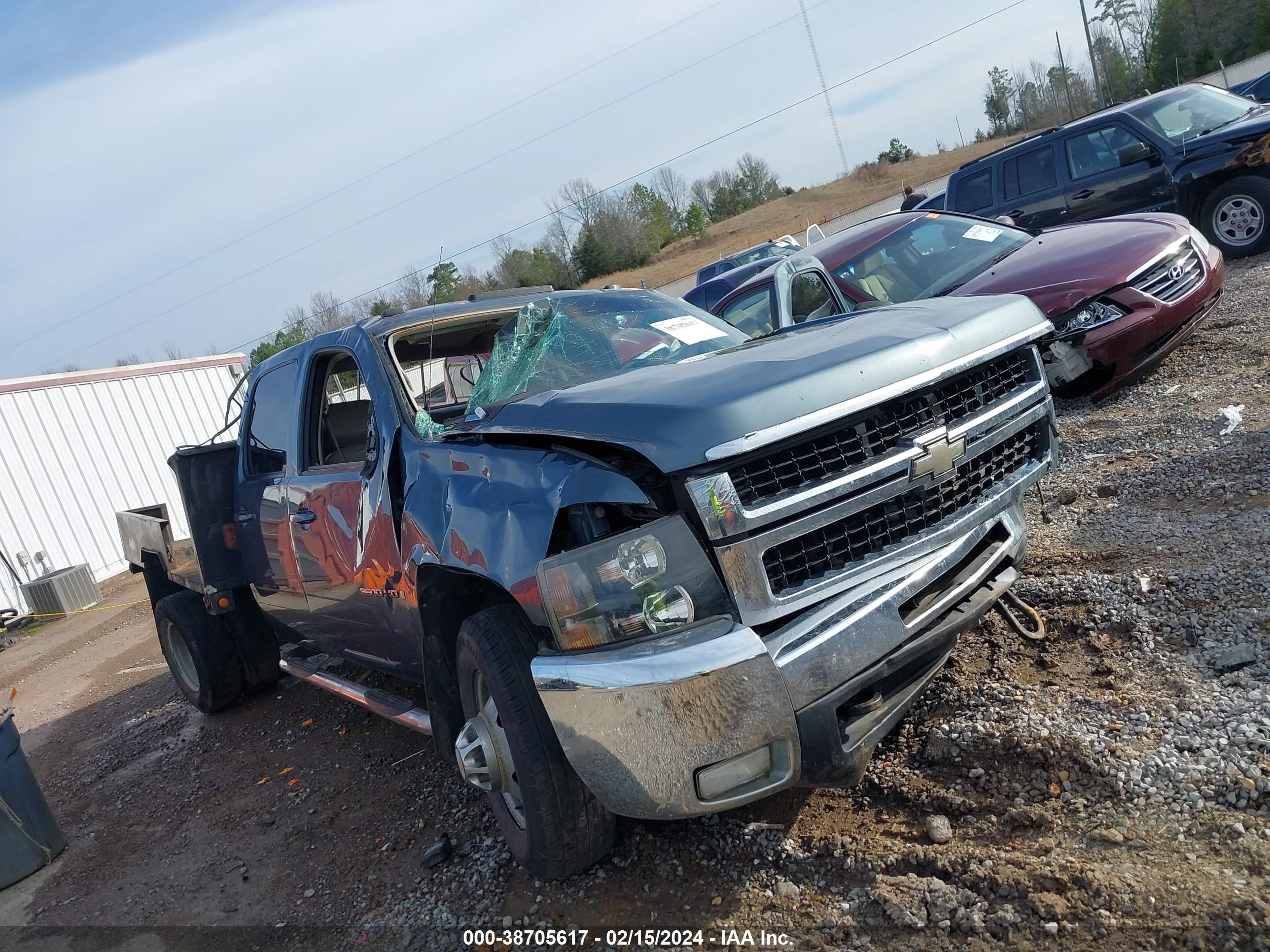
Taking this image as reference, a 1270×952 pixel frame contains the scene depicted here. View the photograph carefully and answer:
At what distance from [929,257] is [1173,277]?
170cm

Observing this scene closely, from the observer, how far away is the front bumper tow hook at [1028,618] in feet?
11.7

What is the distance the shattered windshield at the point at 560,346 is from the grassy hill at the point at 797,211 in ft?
172

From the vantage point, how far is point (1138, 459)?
515 cm

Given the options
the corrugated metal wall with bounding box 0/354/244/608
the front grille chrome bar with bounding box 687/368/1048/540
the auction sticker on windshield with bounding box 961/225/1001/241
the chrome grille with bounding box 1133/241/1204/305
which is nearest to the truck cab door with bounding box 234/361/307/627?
the front grille chrome bar with bounding box 687/368/1048/540

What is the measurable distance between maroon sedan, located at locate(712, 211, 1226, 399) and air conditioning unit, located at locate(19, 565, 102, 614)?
1202 centimetres

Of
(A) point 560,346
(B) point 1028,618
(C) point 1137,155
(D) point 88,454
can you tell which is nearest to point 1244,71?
(C) point 1137,155

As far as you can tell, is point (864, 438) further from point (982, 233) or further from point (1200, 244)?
point (982, 233)

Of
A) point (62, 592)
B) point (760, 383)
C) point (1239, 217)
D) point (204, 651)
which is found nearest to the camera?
point (760, 383)

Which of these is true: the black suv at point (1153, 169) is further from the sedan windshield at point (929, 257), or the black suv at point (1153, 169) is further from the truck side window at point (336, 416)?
the truck side window at point (336, 416)

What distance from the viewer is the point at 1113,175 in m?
9.55

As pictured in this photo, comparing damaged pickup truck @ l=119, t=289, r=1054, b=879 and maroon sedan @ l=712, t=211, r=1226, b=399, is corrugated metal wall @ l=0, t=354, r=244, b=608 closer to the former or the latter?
maroon sedan @ l=712, t=211, r=1226, b=399

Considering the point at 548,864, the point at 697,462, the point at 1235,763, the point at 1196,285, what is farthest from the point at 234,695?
the point at 1196,285

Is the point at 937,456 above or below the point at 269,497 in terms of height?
below

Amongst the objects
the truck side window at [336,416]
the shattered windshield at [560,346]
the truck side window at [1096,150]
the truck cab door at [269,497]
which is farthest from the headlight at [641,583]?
the truck side window at [1096,150]
